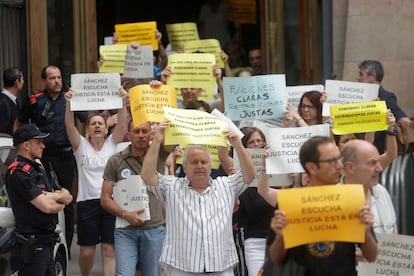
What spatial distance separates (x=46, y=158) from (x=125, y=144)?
223 cm

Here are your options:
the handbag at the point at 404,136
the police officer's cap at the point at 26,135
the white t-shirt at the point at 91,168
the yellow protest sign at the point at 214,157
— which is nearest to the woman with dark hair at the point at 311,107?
the yellow protest sign at the point at 214,157

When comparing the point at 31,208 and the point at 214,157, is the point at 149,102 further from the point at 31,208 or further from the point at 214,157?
the point at 31,208

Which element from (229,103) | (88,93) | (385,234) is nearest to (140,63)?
(88,93)

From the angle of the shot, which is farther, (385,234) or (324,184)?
(385,234)

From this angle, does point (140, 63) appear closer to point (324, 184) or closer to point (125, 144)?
point (125, 144)

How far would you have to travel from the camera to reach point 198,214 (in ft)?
30.5

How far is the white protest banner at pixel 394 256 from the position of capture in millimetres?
8516

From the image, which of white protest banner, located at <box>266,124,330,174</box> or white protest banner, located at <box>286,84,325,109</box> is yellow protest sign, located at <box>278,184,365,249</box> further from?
white protest banner, located at <box>286,84,325,109</box>

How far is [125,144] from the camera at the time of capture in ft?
39.1

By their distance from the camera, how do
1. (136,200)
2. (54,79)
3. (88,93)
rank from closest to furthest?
(136,200) < (88,93) < (54,79)

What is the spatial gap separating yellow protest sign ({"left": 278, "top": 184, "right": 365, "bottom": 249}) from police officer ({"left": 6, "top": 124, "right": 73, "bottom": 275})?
332cm

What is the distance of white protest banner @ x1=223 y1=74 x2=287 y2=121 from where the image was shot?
36.6ft

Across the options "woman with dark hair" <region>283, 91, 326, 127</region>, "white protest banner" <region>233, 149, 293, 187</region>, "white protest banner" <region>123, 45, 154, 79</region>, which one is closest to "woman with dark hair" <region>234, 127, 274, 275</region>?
"white protest banner" <region>233, 149, 293, 187</region>

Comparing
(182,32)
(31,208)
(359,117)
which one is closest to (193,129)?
(359,117)
